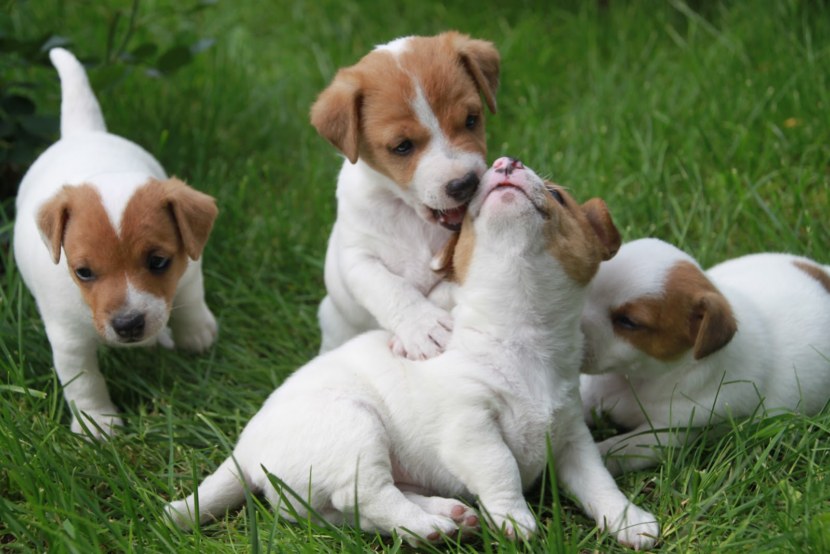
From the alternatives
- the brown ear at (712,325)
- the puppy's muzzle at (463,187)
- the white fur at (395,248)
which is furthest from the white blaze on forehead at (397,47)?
the brown ear at (712,325)

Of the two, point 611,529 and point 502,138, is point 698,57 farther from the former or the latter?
point 611,529

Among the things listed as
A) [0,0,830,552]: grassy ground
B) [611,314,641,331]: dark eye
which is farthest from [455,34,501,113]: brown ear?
[0,0,830,552]: grassy ground

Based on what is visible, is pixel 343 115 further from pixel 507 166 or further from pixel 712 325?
pixel 712 325

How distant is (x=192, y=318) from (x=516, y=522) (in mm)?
2648

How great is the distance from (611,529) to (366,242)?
2.03m

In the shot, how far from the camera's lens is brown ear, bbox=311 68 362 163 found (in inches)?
199

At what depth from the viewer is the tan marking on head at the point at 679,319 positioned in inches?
179

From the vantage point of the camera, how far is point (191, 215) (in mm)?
5305

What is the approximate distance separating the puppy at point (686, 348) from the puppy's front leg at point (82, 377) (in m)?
2.65

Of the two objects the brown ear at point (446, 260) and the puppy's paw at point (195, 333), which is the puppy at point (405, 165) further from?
the puppy's paw at point (195, 333)

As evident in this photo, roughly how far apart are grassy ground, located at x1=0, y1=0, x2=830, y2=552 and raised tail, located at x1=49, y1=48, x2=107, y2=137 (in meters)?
0.44

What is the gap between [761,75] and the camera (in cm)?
751

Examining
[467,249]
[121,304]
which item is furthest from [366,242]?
[121,304]

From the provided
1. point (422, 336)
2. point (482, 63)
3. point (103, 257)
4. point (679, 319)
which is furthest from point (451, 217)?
point (103, 257)
